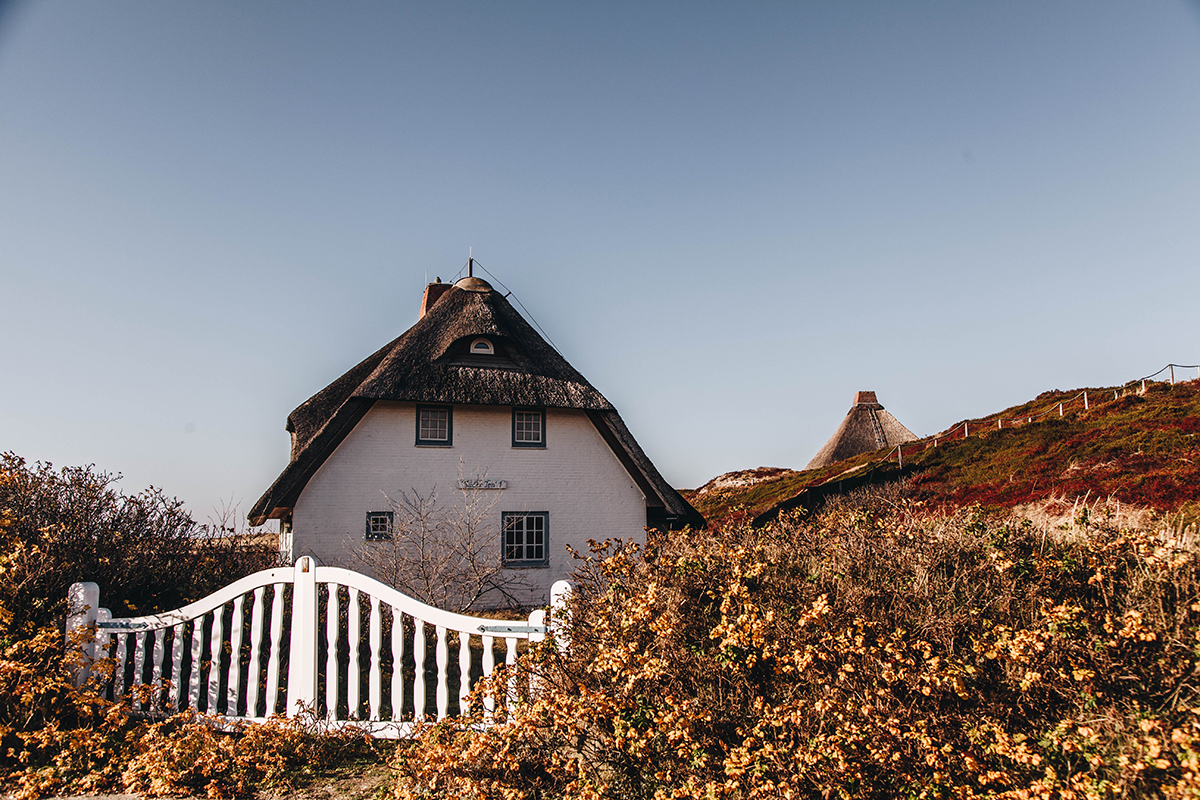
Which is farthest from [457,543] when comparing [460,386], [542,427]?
[460,386]

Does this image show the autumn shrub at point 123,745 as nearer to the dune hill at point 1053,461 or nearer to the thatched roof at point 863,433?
the dune hill at point 1053,461

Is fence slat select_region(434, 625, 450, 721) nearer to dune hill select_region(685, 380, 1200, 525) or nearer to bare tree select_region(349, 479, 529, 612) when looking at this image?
dune hill select_region(685, 380, 1200, 525)

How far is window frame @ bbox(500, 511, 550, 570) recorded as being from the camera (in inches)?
655

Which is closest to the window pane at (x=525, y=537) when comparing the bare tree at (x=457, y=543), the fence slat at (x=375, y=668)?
the bare tree at (x=457, y=543)

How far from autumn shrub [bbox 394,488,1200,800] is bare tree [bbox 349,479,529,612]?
10.2m

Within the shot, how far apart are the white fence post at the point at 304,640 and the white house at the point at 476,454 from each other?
10.1 m

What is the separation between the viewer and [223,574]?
8375mm

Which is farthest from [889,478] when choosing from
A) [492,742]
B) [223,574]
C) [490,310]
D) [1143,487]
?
[492,742]

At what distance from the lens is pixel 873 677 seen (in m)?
3.39

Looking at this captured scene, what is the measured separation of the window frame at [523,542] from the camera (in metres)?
16.6

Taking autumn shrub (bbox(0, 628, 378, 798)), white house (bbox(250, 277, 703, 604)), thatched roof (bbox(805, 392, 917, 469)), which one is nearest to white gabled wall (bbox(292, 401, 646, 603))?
white house (bbox(250, 277, 703, 604))

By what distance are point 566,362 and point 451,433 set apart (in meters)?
3.60

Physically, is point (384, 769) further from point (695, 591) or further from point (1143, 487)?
point (1143, 487)

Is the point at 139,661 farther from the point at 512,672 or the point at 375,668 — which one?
the point at 512,672
